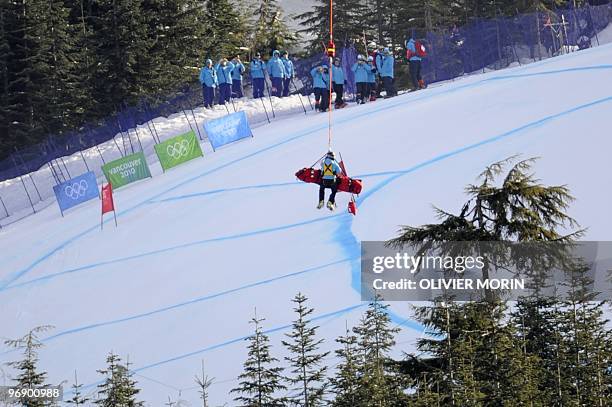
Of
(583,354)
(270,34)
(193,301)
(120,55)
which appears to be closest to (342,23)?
(270,34)

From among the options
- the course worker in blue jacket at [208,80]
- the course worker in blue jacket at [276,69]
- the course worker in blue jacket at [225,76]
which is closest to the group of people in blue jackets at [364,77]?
the course worker in blue jacket at [276,69]

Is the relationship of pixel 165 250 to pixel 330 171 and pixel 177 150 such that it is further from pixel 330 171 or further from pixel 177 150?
pixel 177 150

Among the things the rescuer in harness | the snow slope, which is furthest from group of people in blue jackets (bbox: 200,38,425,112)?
the rescuer in harness

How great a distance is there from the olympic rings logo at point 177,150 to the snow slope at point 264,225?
64 centimetres

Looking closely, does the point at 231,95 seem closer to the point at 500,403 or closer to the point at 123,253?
the point at 123,253

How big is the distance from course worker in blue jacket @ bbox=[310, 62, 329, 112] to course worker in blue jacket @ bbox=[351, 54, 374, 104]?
32.4 inches

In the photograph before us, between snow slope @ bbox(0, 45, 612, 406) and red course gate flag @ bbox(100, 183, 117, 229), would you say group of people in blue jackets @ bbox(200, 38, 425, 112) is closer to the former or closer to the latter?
snow slope @ bbox(0, 45, 612, 406)

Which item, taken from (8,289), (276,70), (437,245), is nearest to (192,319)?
(8,289)

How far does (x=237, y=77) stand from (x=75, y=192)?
710 centimetres

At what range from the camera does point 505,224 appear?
13.8 m

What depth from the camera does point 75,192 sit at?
32188 mm

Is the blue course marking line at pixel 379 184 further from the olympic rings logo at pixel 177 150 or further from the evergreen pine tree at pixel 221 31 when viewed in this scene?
the evergreen pine tree at pixel 221 31

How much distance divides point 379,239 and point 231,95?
1485 cm

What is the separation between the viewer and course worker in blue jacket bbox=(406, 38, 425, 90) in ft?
109
